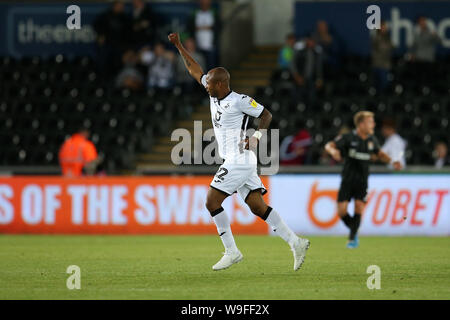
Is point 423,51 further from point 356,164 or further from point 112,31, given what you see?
point 356,164

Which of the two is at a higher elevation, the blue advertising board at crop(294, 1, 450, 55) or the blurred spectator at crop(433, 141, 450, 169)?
the blue advertising board at crop(294, 1, 450, 55)

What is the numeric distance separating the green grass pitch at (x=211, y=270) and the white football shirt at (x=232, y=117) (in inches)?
59.9

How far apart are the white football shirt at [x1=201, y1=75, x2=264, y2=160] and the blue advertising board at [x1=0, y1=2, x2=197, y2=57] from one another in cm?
1490

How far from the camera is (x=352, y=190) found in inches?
594

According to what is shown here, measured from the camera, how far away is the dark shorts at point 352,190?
15.0 metres

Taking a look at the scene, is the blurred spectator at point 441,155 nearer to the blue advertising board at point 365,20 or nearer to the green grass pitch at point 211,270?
the green grass pitch at point 211,270

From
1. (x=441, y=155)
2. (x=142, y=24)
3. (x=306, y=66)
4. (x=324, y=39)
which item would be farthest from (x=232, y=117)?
(x=142, y=24)

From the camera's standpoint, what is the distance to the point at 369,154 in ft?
49.4

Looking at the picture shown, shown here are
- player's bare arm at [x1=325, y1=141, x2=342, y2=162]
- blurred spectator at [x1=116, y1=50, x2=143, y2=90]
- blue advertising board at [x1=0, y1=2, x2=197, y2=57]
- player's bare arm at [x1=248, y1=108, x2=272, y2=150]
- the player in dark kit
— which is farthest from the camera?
blue advertising board at [x1=0, y1=2, x2=197, y2=57]

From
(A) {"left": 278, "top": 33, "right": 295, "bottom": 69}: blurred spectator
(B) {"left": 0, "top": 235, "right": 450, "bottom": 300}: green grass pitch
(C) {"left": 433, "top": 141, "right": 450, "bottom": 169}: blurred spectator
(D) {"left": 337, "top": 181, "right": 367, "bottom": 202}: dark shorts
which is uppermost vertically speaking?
(A) {"left": 278, "top": 33, "right": 295, "bottom": 69}: blurred spectator

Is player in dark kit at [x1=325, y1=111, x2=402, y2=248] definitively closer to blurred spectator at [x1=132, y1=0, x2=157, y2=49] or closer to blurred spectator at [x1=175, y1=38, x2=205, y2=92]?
blurred spectator at [x1=175, y1=38, x2=205, y2=92]

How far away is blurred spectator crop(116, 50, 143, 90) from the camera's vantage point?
2331cm

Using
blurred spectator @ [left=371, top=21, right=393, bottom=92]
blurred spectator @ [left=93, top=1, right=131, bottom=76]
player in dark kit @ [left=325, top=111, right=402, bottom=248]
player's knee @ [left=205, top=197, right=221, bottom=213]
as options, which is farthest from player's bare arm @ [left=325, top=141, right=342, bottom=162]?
blurred spectator @ [left=93, top=1, right=131, bottom=76]
